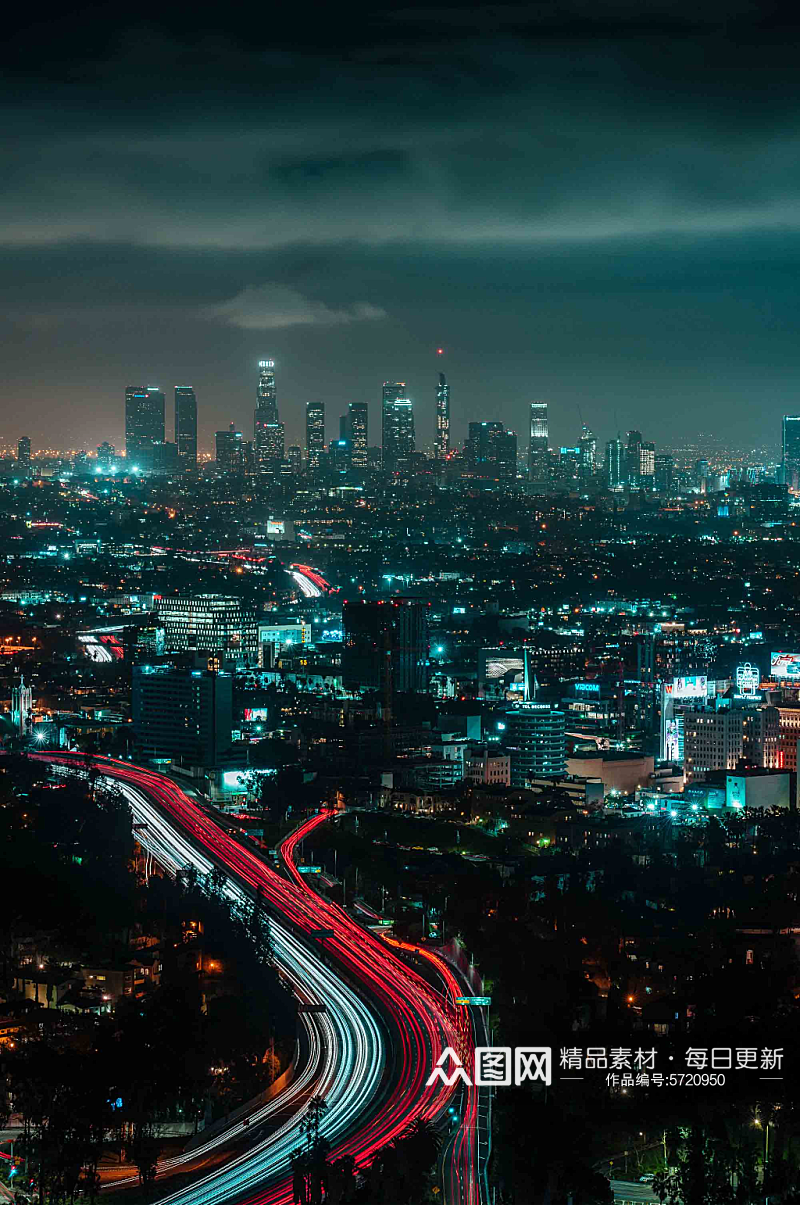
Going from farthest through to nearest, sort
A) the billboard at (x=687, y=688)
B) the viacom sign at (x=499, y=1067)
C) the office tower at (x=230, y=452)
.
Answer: the office tower at (x=230, y=452), the billboard at (x=687, y=688), the viacom sign at (x=499, y=1067)

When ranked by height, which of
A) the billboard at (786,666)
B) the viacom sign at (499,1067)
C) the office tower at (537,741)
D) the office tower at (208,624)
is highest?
the office tower at (208,624)

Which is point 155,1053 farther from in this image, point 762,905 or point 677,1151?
point 762,905

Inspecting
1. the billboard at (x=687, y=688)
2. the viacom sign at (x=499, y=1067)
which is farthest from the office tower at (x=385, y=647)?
the viacom sign at (x=499, y=1067)

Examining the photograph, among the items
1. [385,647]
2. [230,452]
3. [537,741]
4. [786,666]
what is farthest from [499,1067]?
[230,452]

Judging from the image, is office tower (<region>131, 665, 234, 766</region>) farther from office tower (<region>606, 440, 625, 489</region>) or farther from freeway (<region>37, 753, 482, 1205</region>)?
office tower (<region>606, 440, 625, 489</region>)

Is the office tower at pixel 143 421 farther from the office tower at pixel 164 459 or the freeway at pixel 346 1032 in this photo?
the freeway at pixel 346 1032

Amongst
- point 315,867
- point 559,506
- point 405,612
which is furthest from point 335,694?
point 559,506
